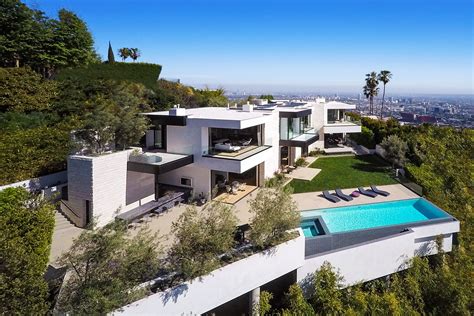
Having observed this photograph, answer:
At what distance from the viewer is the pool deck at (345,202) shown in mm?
20875

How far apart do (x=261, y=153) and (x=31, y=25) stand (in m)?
22.0

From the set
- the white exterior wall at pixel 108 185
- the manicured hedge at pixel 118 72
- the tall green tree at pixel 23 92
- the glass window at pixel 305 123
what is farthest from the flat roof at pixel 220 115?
the manicured hedge at pixel 118 72

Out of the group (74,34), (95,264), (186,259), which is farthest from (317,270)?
(74,34)

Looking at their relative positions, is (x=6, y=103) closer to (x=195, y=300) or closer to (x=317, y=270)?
(x=195, y=300)

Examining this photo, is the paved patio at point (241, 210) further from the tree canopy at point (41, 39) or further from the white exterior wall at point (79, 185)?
the tree canopy at point (41, 39)

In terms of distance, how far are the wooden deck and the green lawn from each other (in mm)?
3758

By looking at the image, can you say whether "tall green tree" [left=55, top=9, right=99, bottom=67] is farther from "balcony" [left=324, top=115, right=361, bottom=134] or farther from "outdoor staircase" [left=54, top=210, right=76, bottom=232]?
"balcony" [left=324, top=115, right=361, bottom=134]

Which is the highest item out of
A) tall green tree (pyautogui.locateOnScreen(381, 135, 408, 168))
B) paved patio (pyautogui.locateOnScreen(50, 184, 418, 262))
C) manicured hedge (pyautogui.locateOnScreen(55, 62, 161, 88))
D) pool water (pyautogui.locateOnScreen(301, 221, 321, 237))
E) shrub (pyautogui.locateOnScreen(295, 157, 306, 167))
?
manicured hedge (pyautogui.locateOnScreen(55, 62, 161, 88))

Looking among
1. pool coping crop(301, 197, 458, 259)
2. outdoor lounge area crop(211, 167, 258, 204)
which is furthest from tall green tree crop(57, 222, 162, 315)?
outdoor lounge area crop(211, 167, 258, 204)

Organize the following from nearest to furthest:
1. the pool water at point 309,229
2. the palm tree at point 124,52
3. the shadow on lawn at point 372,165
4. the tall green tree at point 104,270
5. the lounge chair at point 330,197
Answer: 1. the tall green tree at point 104,270
2. the pool water at point 309,229
3. the lounge chair at point 330,197
4. the shadow on lawn at point 372,165
5. the palm tree at point 124,52

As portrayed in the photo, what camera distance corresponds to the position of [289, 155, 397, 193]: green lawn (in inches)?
996

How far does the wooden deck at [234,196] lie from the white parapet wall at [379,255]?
26.9 ft

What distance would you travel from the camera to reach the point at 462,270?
15.1 metres

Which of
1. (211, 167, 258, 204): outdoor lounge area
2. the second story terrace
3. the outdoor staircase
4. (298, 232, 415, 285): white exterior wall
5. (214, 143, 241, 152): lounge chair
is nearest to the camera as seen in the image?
(298, 232, 415, 285): white exterior wall
